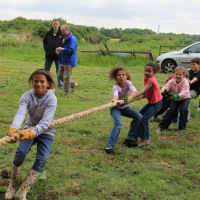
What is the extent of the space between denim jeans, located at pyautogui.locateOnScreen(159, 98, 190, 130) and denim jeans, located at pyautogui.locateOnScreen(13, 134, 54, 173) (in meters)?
3.31

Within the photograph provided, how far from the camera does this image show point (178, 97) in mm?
6277

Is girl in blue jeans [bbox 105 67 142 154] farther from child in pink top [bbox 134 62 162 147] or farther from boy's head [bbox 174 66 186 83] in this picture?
boy's head [bbox 174 66 186 83]

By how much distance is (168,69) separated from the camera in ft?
52.6

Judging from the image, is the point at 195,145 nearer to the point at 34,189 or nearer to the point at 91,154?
the point at 91,154

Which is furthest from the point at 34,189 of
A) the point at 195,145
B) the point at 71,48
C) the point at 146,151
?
the point at 71,48

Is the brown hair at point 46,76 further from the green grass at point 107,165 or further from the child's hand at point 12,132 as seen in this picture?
the green grass at point 107,165

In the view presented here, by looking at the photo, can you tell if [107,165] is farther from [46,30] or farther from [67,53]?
[46,30]

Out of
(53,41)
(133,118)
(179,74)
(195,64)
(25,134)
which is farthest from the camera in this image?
(53,41)

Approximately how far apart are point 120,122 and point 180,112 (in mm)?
1756

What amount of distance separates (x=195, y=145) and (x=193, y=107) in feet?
10.2

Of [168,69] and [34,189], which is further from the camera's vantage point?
[168,69]

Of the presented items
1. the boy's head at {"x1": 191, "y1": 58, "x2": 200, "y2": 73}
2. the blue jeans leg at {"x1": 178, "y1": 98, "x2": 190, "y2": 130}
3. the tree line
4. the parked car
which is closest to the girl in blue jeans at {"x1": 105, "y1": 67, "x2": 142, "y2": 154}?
the blue jeans leg at {"x1": 178, "y1": 98, "x2": 190, "y2": 130}

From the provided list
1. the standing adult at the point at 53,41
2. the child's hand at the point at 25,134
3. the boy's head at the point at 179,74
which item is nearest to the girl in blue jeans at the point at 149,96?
the boy's head at the point at 179,74

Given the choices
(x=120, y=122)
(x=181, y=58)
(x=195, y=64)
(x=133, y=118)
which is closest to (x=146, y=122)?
(x=133, y=118)
